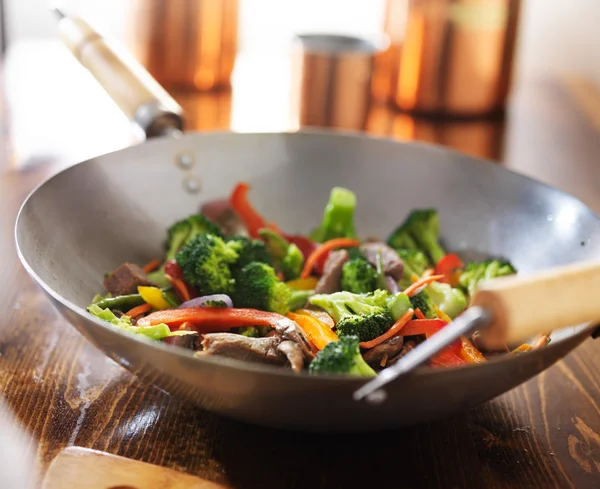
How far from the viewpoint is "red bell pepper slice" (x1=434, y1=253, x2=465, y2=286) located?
1.53 m

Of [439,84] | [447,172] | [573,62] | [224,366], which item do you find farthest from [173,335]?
[573,62]

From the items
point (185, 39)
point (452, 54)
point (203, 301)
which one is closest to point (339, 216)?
point (203, 301)

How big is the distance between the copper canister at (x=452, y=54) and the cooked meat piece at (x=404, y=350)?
1.70m

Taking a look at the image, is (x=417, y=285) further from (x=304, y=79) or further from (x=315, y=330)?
(x=304, y=79)

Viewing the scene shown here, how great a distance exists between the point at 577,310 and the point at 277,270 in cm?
73

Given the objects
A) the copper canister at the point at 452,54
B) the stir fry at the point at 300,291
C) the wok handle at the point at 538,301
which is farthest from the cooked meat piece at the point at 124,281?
the copper canister at the point at 452,54

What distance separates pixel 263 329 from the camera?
1249 millimetres

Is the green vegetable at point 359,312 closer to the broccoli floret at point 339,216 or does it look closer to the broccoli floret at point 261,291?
the broccoli floret at point 261,291

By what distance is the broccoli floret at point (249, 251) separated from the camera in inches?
57.3

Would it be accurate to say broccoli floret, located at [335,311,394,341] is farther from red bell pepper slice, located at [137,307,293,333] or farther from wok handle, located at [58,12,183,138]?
wok handle, located at [58,12,183,138]

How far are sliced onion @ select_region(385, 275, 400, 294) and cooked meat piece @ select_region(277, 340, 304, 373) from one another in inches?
13.9

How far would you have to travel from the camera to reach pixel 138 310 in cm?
130

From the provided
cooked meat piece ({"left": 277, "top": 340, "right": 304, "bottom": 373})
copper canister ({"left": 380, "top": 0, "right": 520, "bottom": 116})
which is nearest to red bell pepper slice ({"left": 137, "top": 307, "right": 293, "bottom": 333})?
cooked meat piece ({"left": 277, "top": 340, "right": 304, "bottom": 373})

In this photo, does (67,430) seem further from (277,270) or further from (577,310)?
(577,310)
